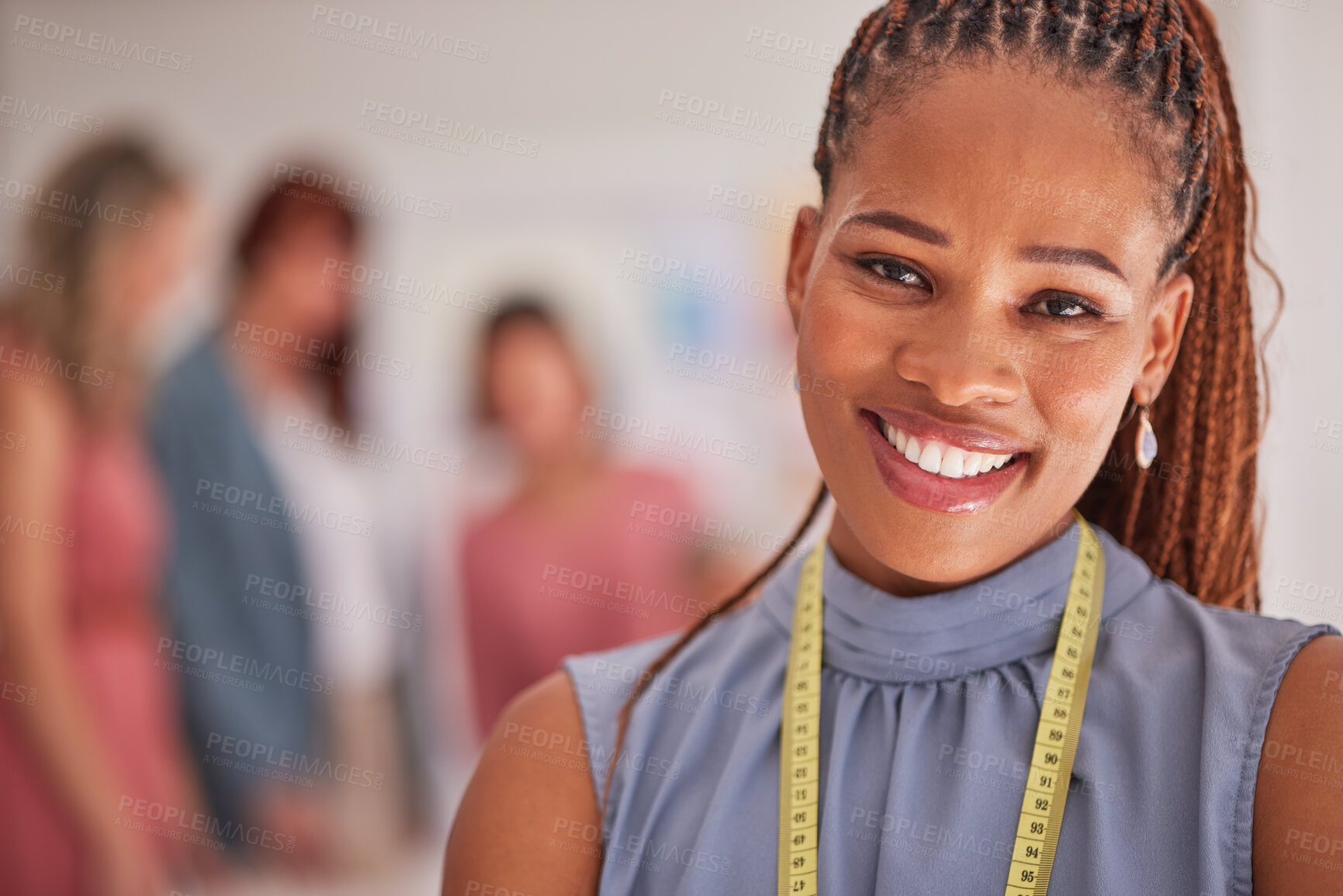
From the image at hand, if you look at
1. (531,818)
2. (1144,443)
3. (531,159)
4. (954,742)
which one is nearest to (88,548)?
(531,159)

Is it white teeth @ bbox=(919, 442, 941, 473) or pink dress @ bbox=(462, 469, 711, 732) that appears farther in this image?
pink dress @ bbox=(462, 469, 711, 732)

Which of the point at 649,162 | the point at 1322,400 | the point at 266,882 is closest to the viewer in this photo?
the point at 1322,400

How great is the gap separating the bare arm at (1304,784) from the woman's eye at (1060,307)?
0.39 meters

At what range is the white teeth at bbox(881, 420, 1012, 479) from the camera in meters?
1.16

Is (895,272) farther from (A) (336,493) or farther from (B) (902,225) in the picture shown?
(A) (336,493)

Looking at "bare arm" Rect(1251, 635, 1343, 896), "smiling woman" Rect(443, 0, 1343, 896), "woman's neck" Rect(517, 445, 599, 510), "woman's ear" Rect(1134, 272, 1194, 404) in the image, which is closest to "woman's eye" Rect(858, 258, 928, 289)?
"smiling woman" Rect(443, 0, 1343, 896)

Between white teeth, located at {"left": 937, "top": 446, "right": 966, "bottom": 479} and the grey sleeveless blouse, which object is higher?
white teeth, located at {"left": 937, "top": 446, "right": 966, "bottom": 479}

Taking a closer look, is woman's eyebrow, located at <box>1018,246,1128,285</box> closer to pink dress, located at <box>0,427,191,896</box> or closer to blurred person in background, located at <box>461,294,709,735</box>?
blurred person in background, located at <box>461,294,709,735</box>

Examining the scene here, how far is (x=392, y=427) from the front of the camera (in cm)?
450

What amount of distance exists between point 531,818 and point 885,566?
19.6 inches

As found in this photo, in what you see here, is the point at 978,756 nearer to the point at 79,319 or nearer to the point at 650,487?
the point at 650,487

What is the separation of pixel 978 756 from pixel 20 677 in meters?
2.88

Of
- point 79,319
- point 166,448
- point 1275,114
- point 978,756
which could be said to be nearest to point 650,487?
point 166,448

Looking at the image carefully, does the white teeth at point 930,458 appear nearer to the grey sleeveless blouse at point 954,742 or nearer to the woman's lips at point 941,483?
the woman's lips at point 941,483
